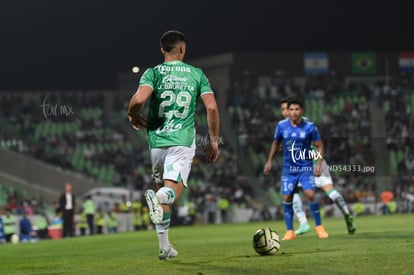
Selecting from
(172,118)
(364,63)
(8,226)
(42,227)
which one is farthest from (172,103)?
(364,63)

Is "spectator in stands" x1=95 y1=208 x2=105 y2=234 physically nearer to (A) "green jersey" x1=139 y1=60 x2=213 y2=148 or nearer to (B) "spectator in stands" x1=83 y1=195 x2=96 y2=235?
(B) "spectator in stands" x1=83 y1=195 x2=96 y2=235

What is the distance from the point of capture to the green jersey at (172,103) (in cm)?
922

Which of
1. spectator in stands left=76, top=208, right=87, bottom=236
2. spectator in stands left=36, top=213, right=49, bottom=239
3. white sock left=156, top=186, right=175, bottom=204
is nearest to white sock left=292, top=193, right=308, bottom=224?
white sock left=156, top=186, right=175, bottom=204

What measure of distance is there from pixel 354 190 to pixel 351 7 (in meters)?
Answer: 20.5

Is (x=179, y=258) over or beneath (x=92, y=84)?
beneath

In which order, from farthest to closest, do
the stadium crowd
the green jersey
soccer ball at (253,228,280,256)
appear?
the stadium crowd, soccer ball at (253,228,280,256), the green jersey

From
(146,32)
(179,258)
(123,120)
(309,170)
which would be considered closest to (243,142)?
(123,120)

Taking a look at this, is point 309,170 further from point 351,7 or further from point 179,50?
point 351,7

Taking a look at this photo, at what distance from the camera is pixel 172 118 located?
9250 millimetres

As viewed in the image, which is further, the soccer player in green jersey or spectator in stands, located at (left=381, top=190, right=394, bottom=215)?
spectator in stands, located at (left=381, top=190, right=394, bottom=215)

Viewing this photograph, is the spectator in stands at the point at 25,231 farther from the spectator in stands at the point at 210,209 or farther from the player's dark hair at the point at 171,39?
the player's dark hair at the point at 171,39

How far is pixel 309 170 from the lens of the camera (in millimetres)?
14359

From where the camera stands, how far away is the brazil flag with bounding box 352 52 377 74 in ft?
159

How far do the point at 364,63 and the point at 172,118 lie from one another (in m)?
40.8
